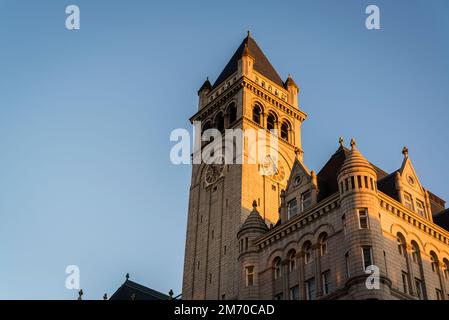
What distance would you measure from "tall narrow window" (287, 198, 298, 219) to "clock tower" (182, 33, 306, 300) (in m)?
11.2

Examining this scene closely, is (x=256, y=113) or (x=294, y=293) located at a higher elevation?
(x=256, y=113)

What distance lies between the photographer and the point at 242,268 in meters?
61.7

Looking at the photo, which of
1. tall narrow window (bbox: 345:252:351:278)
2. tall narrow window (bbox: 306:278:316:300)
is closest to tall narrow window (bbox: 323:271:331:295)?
tall narrow window (bbox: 306:278:316:300)

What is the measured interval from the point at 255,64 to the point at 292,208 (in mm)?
37220

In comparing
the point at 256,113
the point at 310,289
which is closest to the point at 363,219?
the point at 310,289

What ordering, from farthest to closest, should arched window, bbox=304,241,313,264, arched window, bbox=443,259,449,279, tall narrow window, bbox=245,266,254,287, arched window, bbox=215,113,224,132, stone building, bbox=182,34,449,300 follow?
1. arched window, bbox=215,113,224,132
2. tall narrow window, bbox=245,266,254,287
3. arched window, bbox=443,259,449,279
4. arched window, bbox=304,241,313,264
5. stone building, bbox=182,34,449,300

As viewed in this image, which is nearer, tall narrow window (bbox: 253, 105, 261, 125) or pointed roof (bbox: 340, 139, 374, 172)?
pointed roof (bbox: 340, 139, 374, 172)

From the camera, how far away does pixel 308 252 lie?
187 feet

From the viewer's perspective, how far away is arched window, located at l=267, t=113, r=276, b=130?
8925 centimetres

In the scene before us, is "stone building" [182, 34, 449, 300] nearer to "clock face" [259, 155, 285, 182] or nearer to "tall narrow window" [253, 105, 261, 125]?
"clock face" [259, 155, 285, 182]

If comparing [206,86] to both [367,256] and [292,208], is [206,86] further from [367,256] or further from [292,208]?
[367,256]
